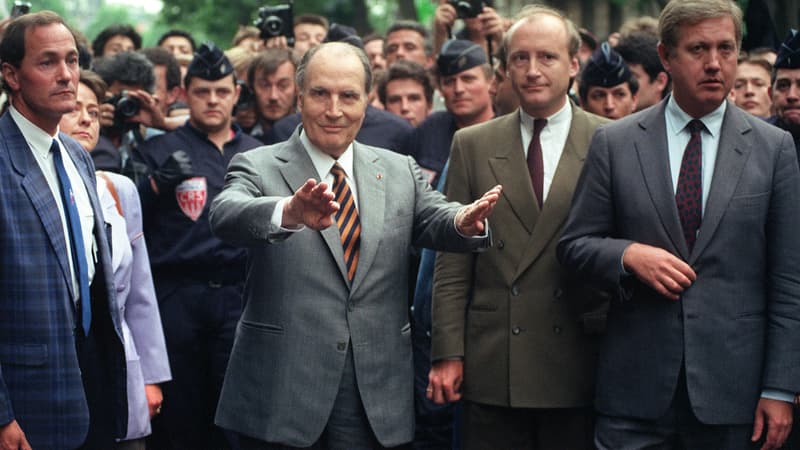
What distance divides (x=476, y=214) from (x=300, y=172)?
0.74 metres

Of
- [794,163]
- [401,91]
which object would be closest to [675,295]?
[794,163]

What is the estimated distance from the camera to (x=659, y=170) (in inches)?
180

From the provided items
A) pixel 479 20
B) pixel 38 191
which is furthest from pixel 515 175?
pixel 479 20

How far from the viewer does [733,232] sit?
14.6ft

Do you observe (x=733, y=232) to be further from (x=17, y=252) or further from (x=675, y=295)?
(x=17, y=252)

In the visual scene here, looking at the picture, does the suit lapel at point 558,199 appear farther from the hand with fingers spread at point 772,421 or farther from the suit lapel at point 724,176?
the hand with fingers spread at point 772,421

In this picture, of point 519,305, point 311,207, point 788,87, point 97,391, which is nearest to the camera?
point 311,207

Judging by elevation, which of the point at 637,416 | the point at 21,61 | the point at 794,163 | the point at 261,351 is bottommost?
the point at 637,416

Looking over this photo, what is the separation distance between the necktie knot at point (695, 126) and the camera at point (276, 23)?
5.03m

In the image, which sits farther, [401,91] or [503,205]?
[401,91]

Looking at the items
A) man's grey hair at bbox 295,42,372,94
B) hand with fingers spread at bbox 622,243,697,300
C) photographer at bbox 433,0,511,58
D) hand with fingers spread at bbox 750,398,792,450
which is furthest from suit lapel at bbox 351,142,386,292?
photographer at bbox 433,0,511,58

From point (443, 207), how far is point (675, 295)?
943mm

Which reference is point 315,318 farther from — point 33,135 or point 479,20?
point 479,20

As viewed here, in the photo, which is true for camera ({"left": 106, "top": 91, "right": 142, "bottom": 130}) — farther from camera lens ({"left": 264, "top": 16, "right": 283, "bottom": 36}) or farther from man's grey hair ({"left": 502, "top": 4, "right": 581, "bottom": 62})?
man's grey hair ({"left": 502, "top": 4, "right": 581, "bottom": 62})
